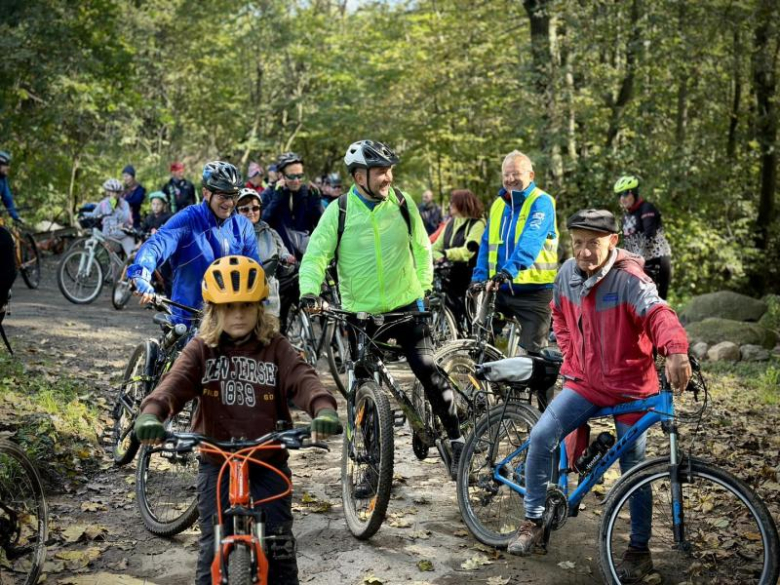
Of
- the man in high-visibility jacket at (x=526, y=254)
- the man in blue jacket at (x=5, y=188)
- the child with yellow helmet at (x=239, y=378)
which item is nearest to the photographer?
the child with yellow helmet at (x=239, y=378)

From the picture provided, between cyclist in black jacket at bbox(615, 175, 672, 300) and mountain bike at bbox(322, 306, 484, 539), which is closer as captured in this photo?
mountain bike at bbox(322, 306, 484, 539)

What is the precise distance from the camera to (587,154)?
20.8 m

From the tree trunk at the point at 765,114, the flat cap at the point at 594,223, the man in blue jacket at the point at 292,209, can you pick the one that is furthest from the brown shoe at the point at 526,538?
the tree trunk at the point at 765,114

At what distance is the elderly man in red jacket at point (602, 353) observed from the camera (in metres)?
4.85

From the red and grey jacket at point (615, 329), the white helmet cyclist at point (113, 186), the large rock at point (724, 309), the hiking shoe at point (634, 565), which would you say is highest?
the white helmet cyclist at point (113, 186)

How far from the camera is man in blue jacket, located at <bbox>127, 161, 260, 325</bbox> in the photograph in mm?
6629

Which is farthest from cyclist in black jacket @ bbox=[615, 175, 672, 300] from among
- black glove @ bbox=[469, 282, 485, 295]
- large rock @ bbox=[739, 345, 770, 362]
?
black glove @ bbox=[469, 282, 485, 295]

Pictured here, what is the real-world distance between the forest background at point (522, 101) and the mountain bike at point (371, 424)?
10643 millimetres

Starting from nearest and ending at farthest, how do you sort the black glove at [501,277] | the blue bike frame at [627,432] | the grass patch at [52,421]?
the blue bike frame at [627,432]
the grass patch at [52,421]
the black glove at [501,277]

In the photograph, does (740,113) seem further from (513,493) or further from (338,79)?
(513,493)

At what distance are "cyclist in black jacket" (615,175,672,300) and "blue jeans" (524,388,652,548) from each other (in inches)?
312

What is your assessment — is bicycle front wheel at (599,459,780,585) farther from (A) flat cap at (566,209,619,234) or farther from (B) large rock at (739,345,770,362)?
(B) large rock at (739,345,770,362)

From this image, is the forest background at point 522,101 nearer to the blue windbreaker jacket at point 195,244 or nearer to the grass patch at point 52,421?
the blue windbreaker jacket at point 195,244

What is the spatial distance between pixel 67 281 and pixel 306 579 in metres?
12.3
